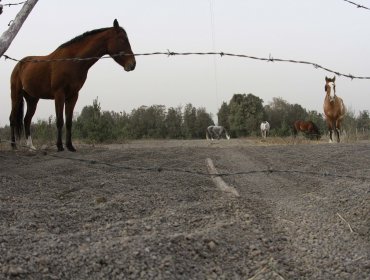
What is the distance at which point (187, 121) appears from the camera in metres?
35.8

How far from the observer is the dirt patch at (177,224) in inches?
99.6

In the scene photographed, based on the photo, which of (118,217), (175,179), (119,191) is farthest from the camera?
(175,179)

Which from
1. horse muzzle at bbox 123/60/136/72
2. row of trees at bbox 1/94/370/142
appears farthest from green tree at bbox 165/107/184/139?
horse muzzle at bbox 123/60/136/72

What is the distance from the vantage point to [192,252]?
2.72m

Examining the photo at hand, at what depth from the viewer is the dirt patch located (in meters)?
2.53

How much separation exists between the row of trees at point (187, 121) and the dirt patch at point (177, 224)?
25.8 ft

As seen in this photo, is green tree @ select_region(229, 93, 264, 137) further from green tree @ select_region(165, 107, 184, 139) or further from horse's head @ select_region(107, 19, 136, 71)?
horse's head @ select_region(107, 19, 136, 71)

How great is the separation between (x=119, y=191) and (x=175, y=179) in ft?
2.59

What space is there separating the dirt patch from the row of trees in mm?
7862

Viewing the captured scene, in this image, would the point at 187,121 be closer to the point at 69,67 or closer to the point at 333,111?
the point at 333,111

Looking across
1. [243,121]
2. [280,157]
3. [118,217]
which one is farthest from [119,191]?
[243,121]

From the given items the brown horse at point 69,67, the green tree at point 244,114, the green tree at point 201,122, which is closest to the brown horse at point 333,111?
the brown horse at point 69,67

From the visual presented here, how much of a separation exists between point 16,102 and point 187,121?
2732 cm

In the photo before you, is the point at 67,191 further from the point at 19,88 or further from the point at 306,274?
the point at 19,88
